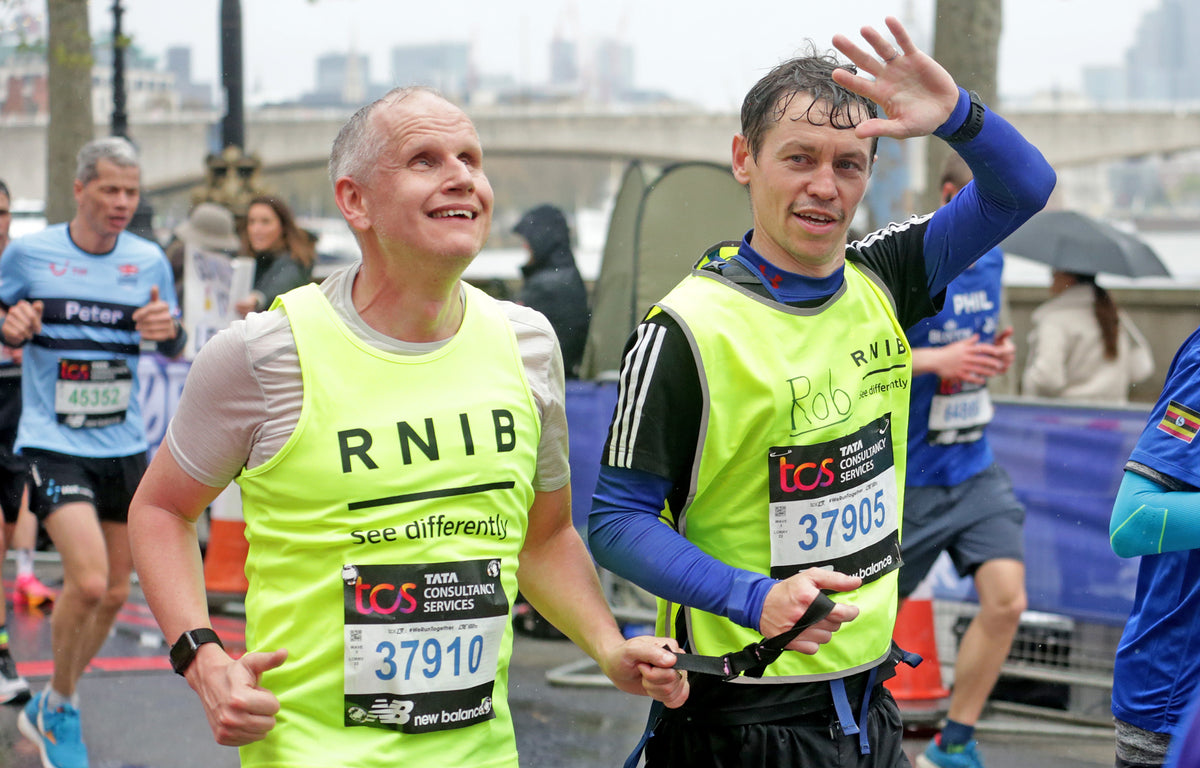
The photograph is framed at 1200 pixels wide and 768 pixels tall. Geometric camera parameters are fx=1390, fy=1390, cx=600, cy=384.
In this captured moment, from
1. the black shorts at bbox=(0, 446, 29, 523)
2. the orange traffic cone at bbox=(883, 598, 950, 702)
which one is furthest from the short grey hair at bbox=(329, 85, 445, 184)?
the black shorts at bbox=(0, 446, 29, 523)

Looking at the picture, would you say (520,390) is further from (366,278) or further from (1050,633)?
(1050,633)

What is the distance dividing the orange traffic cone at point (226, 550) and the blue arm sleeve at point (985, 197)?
5.65 m

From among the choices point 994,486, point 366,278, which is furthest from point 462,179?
point 994,486

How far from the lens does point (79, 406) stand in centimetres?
557

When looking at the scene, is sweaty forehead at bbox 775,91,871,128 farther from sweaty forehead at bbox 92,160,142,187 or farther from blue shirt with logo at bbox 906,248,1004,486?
sweaty forehead at bbox 92,160,142,187

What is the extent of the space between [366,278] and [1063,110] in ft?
138

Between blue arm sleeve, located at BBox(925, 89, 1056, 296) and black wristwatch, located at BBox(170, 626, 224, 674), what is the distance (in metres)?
1.58

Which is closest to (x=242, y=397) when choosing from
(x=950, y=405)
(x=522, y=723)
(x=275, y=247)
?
(x=950, y=405)

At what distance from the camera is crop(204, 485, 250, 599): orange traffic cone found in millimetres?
7797

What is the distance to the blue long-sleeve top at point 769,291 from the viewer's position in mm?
2355

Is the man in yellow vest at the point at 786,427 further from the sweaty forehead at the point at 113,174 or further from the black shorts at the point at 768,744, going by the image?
the sweaty forehead at the point at 113,174

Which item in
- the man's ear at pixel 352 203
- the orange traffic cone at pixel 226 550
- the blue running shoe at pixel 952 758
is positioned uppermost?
the man's ear at pixel 352 203

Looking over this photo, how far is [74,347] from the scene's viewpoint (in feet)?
18.3

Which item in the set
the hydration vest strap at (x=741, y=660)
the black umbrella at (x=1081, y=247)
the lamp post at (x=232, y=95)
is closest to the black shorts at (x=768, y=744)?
the hydration vest strap at (x=741, y=660)
